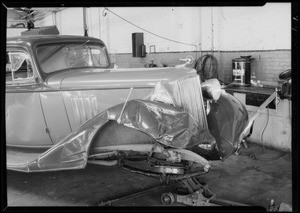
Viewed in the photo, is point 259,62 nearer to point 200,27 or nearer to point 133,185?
point 200,27

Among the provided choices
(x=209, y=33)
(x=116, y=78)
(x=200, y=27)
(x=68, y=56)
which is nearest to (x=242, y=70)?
(x=209, y=33)

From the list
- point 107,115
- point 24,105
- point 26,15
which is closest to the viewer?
point 107,115

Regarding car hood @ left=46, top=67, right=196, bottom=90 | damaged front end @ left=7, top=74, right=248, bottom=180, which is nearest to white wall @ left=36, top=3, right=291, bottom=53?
car hood @ left=46, top=67, right=196, bottom=90

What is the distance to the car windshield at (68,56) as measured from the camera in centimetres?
373

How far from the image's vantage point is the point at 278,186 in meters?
3.61

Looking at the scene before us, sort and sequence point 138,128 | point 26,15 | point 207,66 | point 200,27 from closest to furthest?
point 138,128 < point 207,66 < point 200,27 < point 26,15

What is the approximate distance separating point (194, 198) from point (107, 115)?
3.84ft

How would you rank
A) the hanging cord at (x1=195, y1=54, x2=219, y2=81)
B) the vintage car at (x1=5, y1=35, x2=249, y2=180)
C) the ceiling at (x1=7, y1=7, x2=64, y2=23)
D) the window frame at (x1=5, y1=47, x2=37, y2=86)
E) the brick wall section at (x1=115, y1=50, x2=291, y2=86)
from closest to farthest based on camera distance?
the vintage car at (x1=5, y1=35, x2=249, y2=180) < the window frame at (x1=5, y1=47, x2=37, y2=86) < the brick wall section at (x1=115, y1=50, x2=291, y2=86) < the hanging cord at (x1=195, y1=54, x2=219, y2=81) < the ceiling at (x1=7, y1=7, x2=64, y2=23)

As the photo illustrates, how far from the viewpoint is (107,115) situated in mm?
2807

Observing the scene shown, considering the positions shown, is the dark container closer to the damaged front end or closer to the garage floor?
the garage floor

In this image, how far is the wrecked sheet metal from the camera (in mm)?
2680

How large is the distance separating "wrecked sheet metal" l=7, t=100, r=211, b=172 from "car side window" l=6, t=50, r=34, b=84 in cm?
112
